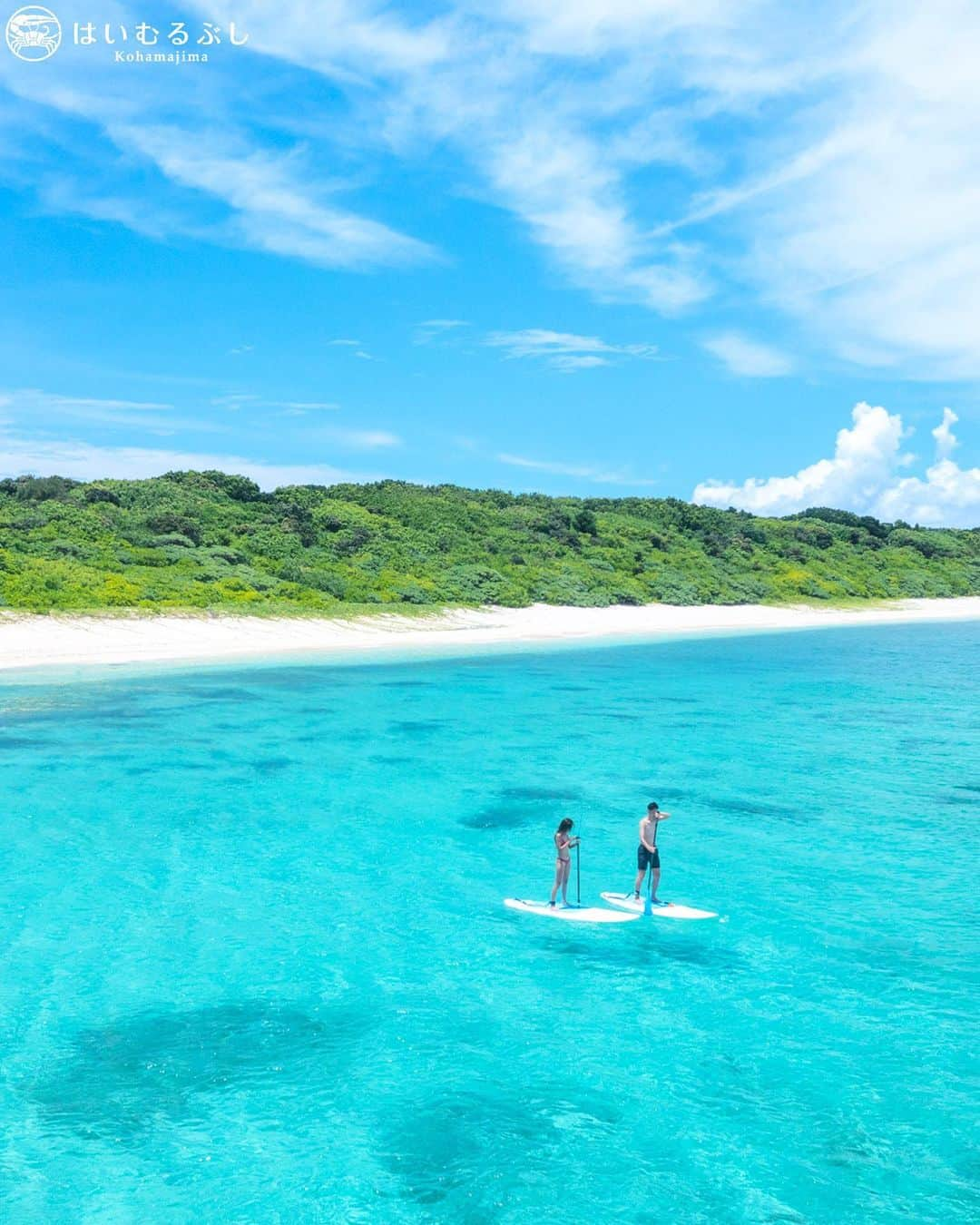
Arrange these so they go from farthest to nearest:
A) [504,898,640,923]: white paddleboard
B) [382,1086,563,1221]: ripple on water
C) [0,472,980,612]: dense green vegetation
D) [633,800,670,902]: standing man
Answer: [0,472,980,612]: dense green vegetation → [633,800,670,902]: standing man → [504,898,640,923]: white paddleboard → [382,1086,563,1221]: ripple on water

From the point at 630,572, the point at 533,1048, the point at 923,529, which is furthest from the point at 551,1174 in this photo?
the point at 923,529

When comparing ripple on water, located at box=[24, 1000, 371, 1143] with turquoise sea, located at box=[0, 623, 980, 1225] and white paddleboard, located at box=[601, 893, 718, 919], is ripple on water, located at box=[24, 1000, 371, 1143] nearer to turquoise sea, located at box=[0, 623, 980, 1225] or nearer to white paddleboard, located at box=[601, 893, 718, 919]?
turquoise sea, located at box=[0, 623, 980, 1225]

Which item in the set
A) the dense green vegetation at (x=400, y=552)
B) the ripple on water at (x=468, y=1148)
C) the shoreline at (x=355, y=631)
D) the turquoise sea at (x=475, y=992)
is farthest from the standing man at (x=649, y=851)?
the dense green vegetation at (x=400, y=552)

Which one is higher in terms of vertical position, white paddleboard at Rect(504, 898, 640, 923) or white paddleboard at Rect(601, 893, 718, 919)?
white paddleboard at Rect(601, 893, 718, 919)

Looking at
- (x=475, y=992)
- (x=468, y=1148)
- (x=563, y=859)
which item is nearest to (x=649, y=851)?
(x=563, y=859)

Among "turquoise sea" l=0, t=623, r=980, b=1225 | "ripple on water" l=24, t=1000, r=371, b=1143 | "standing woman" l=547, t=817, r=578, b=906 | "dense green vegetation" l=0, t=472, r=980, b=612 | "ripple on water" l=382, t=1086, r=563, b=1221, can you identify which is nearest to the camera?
"ripple on water" l=382, t=1086, r=563, b=1221

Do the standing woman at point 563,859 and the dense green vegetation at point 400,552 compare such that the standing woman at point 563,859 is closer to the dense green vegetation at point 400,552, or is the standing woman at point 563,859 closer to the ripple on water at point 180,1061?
the ripple on water at point 180,1061

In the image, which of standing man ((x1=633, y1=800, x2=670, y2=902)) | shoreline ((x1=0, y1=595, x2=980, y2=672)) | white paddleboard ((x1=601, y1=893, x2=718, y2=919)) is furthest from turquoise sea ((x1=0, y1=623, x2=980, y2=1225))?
shoreline ((x1=0, y1=595, x2=980, y2=672))

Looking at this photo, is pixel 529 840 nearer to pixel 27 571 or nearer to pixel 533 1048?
pixel 533 1048
